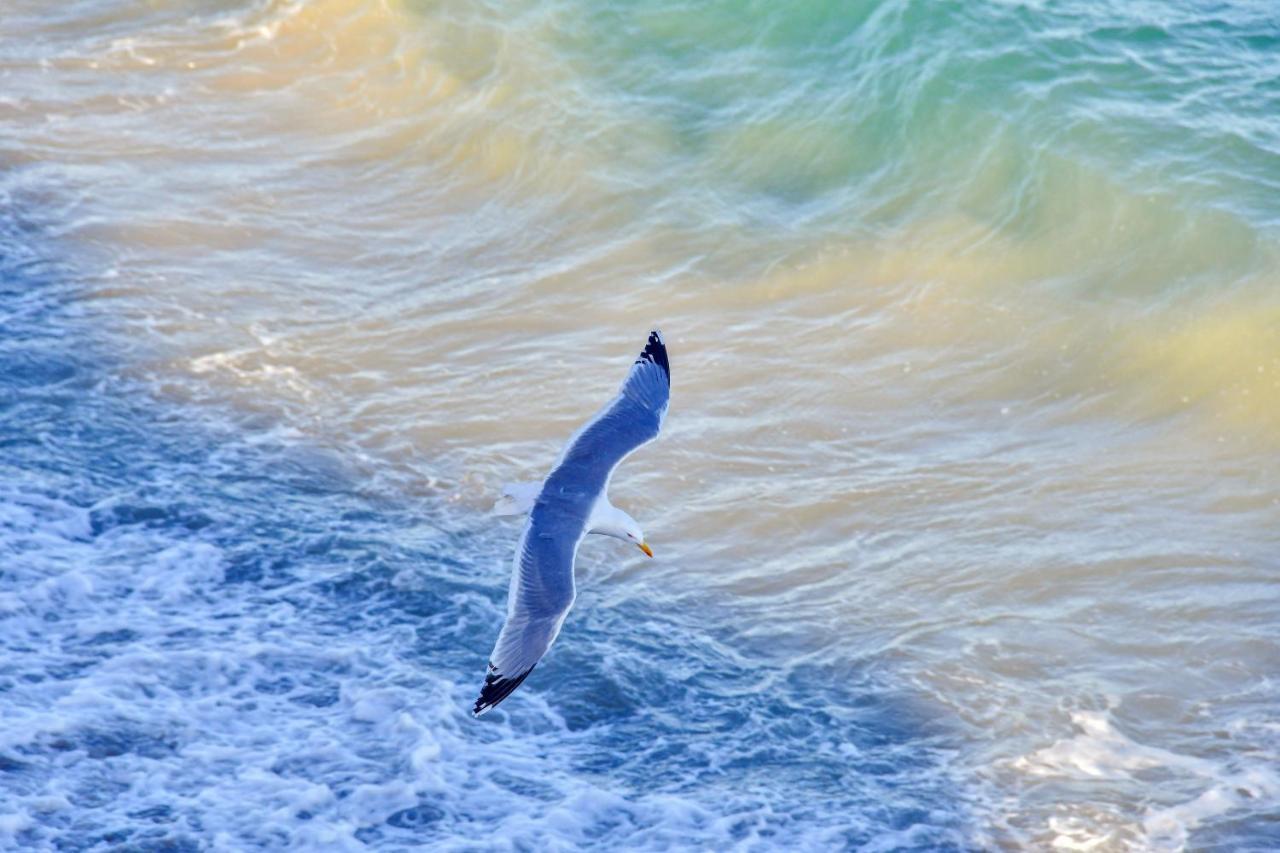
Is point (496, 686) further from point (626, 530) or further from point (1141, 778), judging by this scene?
point (1141, 778)

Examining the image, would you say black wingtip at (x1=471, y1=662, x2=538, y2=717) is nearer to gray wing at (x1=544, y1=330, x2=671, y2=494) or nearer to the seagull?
the seagull

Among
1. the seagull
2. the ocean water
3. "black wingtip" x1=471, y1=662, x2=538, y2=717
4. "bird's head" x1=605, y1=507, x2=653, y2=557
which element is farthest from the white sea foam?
"black wingtip" x1=471, y1=662, x2=538, y2=717

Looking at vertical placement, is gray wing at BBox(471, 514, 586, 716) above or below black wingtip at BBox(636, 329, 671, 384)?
below

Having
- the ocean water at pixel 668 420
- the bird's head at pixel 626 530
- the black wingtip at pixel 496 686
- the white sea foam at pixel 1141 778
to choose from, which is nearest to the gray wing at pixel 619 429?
the bird's head at pixel 626 530

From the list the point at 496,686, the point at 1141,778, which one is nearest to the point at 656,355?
the point at 496,686

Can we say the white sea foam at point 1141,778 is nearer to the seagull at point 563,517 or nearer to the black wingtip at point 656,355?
the seagull at point 563,517
